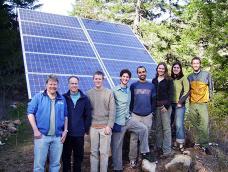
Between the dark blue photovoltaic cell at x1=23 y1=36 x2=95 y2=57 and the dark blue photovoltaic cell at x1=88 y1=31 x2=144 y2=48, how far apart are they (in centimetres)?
72

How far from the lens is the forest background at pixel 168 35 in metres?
13.7

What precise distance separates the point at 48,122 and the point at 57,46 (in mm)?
4189

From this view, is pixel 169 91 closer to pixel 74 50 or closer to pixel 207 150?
pixel 207 150

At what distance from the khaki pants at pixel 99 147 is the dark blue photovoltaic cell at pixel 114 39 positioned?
4.80 metres

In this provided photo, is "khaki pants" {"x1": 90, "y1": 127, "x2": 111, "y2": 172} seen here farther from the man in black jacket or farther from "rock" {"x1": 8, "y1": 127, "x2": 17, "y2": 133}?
"rock" {"x1": 8, "y1": 127, "x2": 17, "y2": 133}

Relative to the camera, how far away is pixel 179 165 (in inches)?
285

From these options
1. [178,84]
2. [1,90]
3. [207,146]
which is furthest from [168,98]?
[1,90]

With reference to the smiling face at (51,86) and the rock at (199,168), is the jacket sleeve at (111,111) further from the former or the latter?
the rock at (199,168)

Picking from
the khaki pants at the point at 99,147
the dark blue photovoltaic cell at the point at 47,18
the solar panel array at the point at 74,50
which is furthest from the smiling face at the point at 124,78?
the dark blue photovoltaic cell at the point at 47,18

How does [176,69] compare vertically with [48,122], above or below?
above

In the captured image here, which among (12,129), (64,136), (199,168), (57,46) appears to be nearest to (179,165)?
(199,168)

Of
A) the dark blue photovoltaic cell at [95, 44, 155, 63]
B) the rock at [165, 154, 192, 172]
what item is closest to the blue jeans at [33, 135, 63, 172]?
the rock at [165, 154, 192, 172]

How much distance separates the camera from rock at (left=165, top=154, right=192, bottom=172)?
7227 millimetres

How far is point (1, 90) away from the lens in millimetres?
24469
